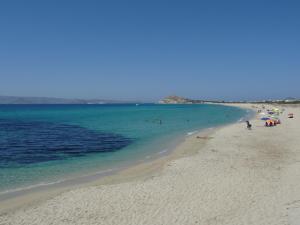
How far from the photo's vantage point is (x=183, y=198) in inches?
423

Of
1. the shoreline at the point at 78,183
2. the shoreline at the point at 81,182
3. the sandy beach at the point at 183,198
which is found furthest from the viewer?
the shoreline at the point at 81,182

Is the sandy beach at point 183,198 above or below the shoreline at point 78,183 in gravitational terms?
above

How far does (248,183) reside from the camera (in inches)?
492

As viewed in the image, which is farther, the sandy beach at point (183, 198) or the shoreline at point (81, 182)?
the shoreline at point (81, 182)

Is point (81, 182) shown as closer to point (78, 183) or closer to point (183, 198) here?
point (78, 183)

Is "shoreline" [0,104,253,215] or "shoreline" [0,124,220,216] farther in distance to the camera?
"shoreline" [0,104,253,215]

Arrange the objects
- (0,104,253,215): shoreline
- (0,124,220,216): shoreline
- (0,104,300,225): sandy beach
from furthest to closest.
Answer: (0,104,253,215): shoreline
(0,124,220,216): shoreline
(0,104,300,225): sandy beach

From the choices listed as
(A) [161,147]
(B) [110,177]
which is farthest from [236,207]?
(A) [161,147]

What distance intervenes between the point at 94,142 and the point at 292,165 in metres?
17.6

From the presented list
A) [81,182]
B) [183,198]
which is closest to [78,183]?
[81,182]

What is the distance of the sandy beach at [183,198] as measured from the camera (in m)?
8.90

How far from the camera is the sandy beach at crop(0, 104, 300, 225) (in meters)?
8.90

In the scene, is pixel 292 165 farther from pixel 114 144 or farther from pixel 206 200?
pixel 114 144

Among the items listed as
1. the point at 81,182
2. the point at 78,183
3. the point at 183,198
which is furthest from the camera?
the point at 81,182
